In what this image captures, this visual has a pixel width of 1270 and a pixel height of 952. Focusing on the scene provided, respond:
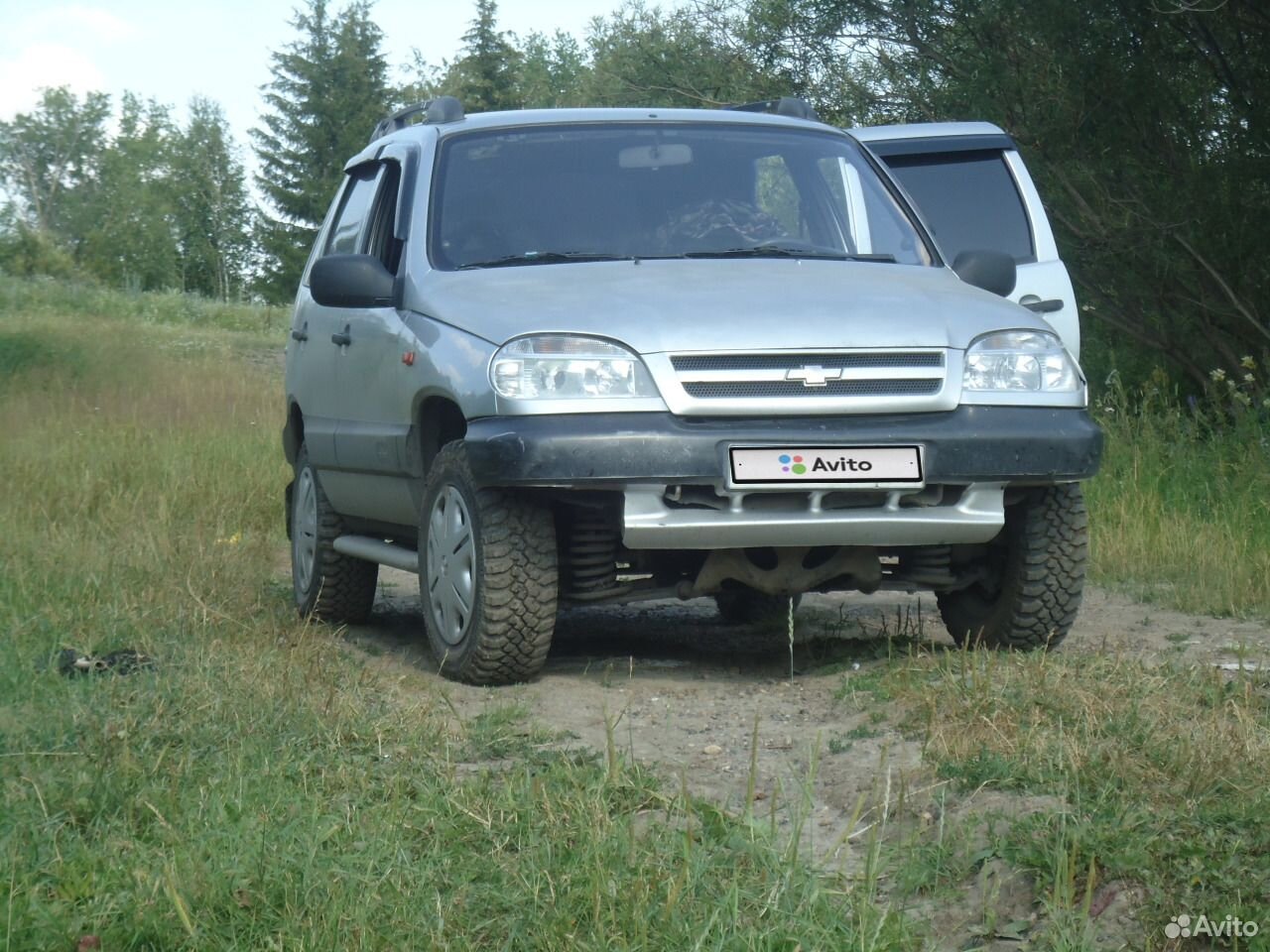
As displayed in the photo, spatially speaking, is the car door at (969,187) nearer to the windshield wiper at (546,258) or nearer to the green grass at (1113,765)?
the windshield wiper at (546,258)

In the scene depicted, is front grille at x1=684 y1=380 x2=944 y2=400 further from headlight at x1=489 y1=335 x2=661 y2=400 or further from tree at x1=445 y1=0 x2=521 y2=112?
tree at x1=445 y1=0 x2=521 y2=112

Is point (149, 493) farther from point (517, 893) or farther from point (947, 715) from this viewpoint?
point (517, 893)

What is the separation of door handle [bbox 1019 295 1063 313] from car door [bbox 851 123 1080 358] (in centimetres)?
35

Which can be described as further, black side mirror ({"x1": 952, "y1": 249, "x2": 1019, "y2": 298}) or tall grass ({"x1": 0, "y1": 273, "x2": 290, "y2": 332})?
tall grass ({"x1": 0, "y1": 273, "x2": 290, "y2": 332})

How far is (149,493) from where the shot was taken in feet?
34.4

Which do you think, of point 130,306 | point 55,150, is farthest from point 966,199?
point 55,150

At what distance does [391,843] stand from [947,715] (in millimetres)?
1630

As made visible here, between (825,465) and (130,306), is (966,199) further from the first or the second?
(130,306)

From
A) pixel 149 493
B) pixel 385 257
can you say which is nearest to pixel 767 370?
pixel 385 257

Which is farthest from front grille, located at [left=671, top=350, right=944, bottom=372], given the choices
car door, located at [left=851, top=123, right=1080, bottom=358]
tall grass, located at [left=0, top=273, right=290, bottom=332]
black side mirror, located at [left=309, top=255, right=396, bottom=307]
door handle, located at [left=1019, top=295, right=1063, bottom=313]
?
tall grass, located at [left=0, top=273, right=290, bottom=332]

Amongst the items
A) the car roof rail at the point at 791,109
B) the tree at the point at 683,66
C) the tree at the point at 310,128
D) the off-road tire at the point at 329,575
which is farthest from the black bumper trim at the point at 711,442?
the tree at the point at 310,128

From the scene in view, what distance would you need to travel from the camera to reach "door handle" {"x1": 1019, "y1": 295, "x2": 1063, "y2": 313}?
328 inches

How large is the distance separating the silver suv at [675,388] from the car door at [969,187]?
6.70 feet

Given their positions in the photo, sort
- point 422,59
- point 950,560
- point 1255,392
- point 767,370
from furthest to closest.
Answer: point 422,59 → point 1255,392 → point 950,560 → point 767,370
